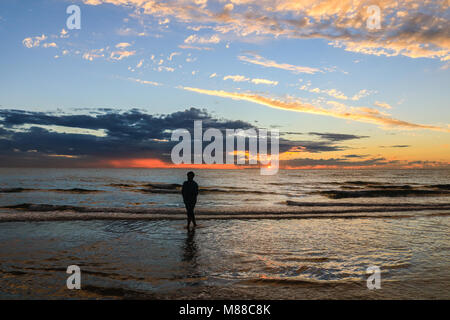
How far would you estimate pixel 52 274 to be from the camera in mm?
7156

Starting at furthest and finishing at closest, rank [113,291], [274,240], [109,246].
Answer: [274,240] < [109,246] < [113,291]

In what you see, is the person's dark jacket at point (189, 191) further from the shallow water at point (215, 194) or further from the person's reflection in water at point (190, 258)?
the shallow water at point (215, 194)

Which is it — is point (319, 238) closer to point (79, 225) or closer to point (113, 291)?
point (113, 291)

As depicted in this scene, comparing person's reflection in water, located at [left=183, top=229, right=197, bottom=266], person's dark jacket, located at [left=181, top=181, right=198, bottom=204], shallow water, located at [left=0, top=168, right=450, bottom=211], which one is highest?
person's dark jacket, located at [left=181, top=181, right=198, bottom=204]

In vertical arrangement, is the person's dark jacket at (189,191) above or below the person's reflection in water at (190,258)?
above

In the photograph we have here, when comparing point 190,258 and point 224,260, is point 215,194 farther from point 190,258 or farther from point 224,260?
point 224,260

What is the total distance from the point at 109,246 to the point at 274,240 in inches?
245
